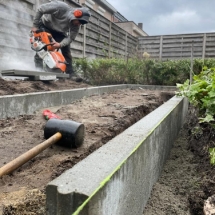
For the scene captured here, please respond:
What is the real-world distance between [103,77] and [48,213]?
24.0ft

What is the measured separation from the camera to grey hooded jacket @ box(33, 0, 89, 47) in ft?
21.1

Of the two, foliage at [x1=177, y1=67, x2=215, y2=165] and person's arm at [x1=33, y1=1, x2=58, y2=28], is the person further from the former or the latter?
foliage at [x1=177, y1=67, x2=215, y2=165]

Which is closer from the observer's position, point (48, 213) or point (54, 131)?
point (48, 213)

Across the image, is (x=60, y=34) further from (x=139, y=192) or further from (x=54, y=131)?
(x=139, y=192)

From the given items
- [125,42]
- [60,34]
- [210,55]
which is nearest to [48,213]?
[60,34]

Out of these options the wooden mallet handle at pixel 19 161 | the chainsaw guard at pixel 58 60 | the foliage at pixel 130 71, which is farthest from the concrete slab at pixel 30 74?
the wooden mallet handle at pixel 19 161

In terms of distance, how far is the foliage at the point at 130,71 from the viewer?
297 inches

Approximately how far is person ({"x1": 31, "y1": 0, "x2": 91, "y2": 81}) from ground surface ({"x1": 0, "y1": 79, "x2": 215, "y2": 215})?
3.58 meters

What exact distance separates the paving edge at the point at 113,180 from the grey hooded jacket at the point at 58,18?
520 centimetres

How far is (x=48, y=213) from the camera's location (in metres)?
1.25

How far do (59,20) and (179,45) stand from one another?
420 inches

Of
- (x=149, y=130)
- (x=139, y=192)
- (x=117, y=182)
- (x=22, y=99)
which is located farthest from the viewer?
(x=22, y=99)

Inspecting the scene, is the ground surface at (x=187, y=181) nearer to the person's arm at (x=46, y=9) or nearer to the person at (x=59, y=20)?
the person at (x=59, y=20)

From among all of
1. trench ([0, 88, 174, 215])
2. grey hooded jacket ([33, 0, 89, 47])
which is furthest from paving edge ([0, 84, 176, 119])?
grey hooded jacket ([33, 0, 89, 47])
